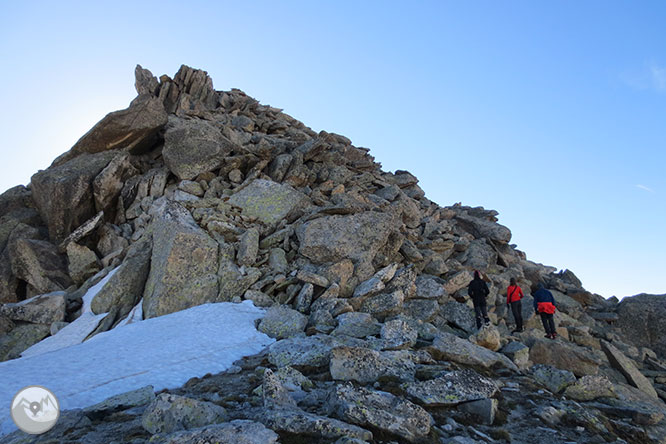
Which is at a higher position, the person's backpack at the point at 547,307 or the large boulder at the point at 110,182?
the large boulder at the point at 110,182

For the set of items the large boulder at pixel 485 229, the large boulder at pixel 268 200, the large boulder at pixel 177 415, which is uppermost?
the large boulder at pixel 485 229

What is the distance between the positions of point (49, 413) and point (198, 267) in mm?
9515

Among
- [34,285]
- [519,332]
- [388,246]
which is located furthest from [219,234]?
[519,332]

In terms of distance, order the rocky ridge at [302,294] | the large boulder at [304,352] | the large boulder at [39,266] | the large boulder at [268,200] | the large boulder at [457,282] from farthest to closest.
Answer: the large boulder at [268,200], the large boulder at [39,266], the large boulder at [457,282], the large boulder at [304,352], the rocky ridge at [302,294]

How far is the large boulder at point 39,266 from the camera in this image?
2078cm

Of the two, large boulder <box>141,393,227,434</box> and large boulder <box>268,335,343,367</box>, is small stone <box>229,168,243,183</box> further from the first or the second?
large boulder <box>141,393,227,434</box>

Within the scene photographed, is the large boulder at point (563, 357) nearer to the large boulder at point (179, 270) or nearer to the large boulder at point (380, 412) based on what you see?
the large boulder at point (380, 412)

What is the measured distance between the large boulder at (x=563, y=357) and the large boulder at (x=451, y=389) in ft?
22.4

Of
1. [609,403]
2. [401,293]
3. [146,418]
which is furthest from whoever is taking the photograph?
[401,293]

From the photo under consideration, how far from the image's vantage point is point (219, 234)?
1944 centimetres

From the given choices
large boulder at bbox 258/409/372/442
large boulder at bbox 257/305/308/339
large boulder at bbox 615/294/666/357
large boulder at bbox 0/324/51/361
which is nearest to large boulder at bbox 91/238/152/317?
large boulder at bbox 0/324/51/361

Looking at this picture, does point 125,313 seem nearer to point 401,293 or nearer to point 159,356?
point 159,356

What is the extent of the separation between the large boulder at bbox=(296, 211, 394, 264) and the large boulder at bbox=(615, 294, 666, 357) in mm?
17414

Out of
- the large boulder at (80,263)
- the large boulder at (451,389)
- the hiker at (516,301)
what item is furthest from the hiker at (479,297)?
the large boulder at (80,263)
